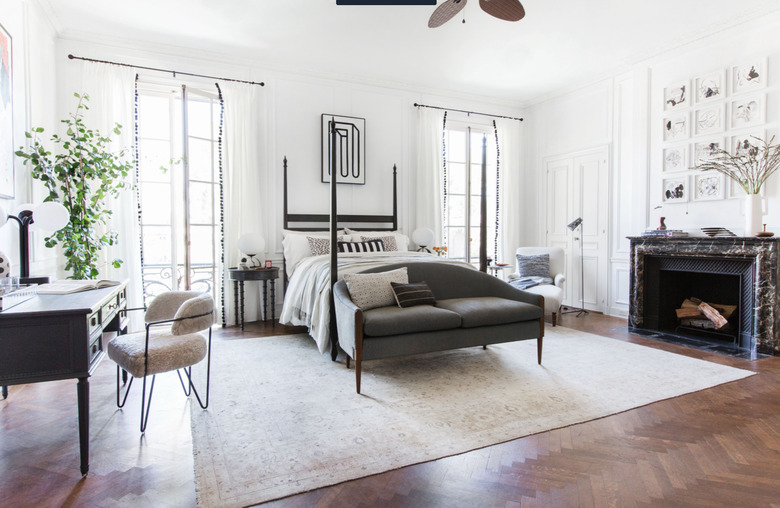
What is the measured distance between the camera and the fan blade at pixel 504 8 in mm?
3002

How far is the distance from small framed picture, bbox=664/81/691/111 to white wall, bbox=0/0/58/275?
6.23 meters

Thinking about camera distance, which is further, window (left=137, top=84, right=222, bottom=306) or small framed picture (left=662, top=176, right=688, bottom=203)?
window (left=137, top=84, right=222, bottom=306)

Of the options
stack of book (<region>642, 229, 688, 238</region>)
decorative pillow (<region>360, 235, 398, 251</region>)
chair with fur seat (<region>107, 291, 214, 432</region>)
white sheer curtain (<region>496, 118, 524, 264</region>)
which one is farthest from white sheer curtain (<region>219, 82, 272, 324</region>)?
stack of book (<region>642, 229, 688, 238</region>)

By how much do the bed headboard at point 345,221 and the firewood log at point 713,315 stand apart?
12.1 ft

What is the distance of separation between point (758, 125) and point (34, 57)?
6720 mm

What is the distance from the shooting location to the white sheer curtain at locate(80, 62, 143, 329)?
4.54 meters

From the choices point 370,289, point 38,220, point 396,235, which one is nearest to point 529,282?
point 396,235

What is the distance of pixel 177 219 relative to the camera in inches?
200

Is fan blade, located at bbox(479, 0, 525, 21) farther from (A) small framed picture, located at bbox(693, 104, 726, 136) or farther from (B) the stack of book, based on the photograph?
(B) the stack of book

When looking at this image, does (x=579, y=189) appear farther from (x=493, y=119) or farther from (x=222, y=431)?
(x=222, y=431)

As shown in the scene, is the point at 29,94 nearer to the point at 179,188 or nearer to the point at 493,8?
the point at 179,188

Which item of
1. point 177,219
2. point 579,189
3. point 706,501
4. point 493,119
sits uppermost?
point 493,119

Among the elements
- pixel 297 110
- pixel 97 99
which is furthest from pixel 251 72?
pixel 97 99

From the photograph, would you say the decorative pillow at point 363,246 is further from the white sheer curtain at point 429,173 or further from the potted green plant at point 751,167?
the potted green plant at point 751,167
